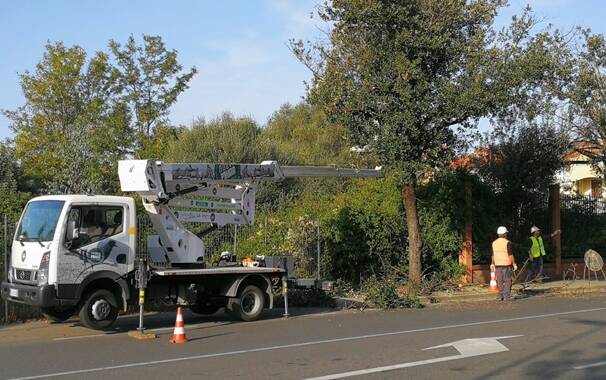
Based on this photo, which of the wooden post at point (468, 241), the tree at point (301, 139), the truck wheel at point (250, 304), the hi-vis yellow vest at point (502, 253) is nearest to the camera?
the truck wheel at point (250, 304)

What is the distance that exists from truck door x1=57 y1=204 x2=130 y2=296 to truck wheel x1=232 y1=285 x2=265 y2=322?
2562 millimetres

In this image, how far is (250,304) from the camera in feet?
46.4

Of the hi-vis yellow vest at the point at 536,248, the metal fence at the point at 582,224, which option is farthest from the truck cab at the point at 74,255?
the metal fence at the point at 582,224

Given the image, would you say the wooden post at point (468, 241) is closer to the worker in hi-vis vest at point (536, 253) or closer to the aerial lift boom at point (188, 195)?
the worker in hi-vis vest at point (536, 253)

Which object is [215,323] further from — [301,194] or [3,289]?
[301,194]

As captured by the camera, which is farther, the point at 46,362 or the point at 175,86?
the point at 175,86

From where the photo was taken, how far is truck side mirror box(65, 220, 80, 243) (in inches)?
462

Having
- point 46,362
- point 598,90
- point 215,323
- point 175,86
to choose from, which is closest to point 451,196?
point 598,90

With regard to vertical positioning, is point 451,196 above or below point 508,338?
above

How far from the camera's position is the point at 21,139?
35.7 meters

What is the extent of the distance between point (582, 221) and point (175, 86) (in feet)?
78.5

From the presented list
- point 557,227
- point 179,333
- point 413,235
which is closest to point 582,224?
point 557,227

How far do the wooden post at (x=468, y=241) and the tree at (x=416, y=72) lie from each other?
11.8 feet

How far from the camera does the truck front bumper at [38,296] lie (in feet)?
37.4
